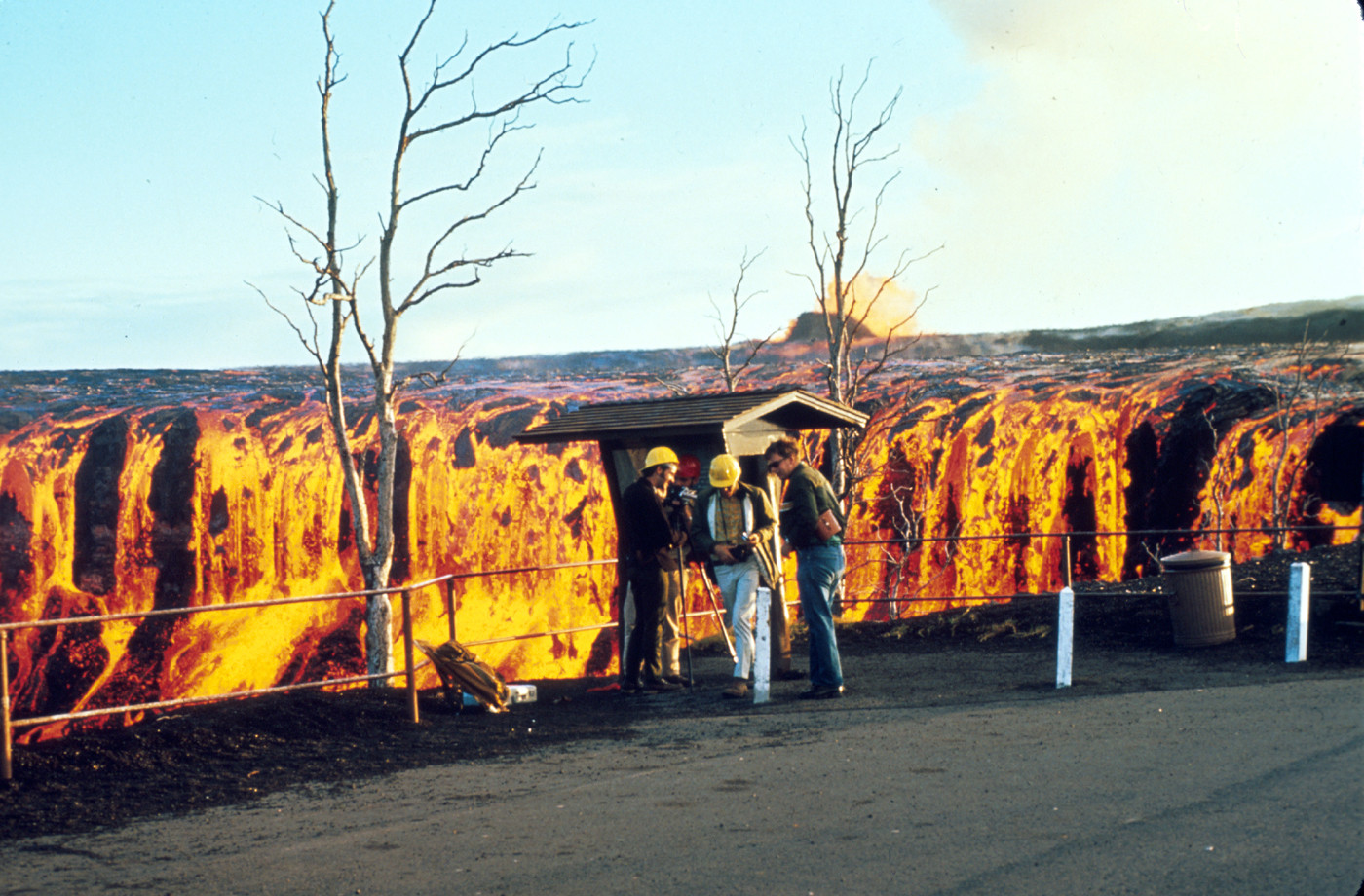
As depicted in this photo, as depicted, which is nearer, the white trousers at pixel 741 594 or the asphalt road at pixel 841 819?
the asphalt road at pixel 841 819

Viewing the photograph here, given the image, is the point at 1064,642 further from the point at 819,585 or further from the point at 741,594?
the point at 741,594

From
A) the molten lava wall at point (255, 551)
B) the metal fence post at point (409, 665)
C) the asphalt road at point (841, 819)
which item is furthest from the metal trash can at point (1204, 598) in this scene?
the molten lava wall at point (255, 551)

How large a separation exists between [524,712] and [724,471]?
2.56 metres

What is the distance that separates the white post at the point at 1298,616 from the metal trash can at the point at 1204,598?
44.7 inches

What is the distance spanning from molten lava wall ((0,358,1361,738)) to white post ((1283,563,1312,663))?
12.8m

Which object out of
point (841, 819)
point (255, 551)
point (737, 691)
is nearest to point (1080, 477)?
point (737, 691)

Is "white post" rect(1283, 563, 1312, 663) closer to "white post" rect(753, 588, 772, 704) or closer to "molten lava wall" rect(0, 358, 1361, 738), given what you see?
"white post" rect(753, 588, 772, 704)

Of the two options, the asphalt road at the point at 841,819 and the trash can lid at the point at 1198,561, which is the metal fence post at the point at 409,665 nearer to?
the asphalt road at the point at 841,819

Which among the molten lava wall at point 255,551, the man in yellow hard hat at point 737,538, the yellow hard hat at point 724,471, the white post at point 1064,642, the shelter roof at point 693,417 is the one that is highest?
the shelter roof at point 693,417

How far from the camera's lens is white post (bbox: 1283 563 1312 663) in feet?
32.3

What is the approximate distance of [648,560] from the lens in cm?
1012

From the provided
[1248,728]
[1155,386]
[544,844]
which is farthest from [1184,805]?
[1155,386]

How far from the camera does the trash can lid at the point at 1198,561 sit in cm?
1118

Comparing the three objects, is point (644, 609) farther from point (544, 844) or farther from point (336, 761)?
point (544, 844)
